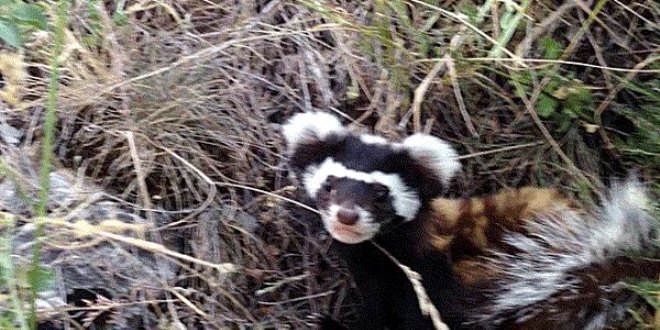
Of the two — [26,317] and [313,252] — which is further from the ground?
[26,317]

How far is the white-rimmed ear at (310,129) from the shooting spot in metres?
2.34

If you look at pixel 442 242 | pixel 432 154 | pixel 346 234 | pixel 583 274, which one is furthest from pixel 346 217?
pixel 583 274

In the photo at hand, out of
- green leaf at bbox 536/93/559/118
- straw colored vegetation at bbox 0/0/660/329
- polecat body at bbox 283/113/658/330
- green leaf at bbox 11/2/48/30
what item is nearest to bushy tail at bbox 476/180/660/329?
polecat body at bbox 283/113/658/330

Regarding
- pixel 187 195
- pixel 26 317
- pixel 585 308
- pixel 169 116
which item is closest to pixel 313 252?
pixel 187 195

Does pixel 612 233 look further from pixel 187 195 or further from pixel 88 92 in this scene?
pixel 88 92

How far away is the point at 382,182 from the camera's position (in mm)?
2207

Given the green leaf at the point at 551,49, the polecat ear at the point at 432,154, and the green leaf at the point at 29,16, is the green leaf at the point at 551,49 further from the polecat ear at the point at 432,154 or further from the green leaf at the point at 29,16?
the green leaf at the point at 29,16

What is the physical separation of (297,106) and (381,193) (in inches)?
26.3

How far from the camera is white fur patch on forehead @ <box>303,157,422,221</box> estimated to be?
2207 mm

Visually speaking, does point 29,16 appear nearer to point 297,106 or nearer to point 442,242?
point 297,106

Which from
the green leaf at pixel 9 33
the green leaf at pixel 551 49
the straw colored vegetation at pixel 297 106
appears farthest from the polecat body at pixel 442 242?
the green leaf at pixel 9 33

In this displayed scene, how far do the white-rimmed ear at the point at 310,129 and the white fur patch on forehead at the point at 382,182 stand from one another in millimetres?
76

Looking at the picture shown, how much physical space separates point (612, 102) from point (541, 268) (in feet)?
2.18

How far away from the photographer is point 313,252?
2629 millimetres
